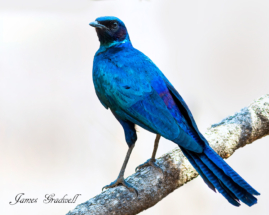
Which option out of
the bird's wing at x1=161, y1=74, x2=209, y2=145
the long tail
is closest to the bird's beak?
the bird's wing at x1=161, y1=74, x2=209, y2=145

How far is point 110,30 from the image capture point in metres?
2.88

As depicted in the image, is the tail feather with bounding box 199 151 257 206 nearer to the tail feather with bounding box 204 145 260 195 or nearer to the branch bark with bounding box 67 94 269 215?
the tail feather with bounding box 204 145 260 195

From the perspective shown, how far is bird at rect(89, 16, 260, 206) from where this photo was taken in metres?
2.30

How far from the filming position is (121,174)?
2.71 m

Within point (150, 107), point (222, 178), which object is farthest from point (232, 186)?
point (150, 107)

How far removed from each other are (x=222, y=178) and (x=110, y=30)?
1544 mm

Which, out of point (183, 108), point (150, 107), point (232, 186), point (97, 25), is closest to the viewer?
point (232, 186)

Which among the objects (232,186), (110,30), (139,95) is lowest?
(232,186)

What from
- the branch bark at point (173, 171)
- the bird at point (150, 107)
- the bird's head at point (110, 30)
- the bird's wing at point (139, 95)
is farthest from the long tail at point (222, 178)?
the bird's head at point (110, 30)

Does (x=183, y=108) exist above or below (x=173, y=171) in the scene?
above

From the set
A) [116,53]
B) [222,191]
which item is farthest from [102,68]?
[222,191]

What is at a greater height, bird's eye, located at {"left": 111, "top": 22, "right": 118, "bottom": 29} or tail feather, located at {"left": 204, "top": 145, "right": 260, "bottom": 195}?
bird's eye, located at {"left": 111, "top": 22, "right": 118, "bottom": 29}

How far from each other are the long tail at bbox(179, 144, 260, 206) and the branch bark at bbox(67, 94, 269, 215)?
0.48 metres

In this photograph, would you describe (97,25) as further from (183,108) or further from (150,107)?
(183,108)
